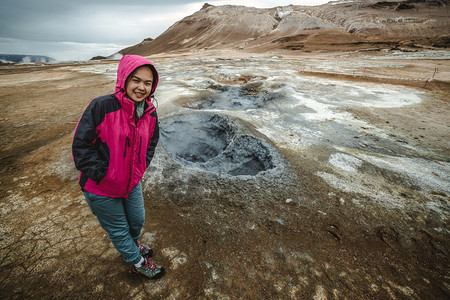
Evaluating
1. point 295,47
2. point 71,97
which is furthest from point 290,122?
point 295,47

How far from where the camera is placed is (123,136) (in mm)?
1517

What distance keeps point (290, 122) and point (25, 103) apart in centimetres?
1063

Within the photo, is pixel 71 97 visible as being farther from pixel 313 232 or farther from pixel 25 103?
pixel 313 232

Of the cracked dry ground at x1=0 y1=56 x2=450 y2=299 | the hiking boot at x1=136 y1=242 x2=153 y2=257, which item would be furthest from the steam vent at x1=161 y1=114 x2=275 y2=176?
the hiking boot at x1=136 y1=242 x2=153 y2=257

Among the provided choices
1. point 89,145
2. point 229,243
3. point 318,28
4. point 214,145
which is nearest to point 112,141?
point 89,145

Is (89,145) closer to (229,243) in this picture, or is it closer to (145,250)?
(145,250)

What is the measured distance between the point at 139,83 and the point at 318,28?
5672 centimetres

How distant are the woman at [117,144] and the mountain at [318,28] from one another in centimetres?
3890

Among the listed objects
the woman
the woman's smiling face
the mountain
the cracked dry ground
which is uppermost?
the mountain

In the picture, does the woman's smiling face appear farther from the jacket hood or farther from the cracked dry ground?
the cracked dry ground

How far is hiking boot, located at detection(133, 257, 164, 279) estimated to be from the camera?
6.19 ft

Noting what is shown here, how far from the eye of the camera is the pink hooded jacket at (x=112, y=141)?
4.54ft

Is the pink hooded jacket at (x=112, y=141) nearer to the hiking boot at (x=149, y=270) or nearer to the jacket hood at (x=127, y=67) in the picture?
the jacket hood at (x=127, y=67)

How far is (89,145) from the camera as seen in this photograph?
142 centimetres
